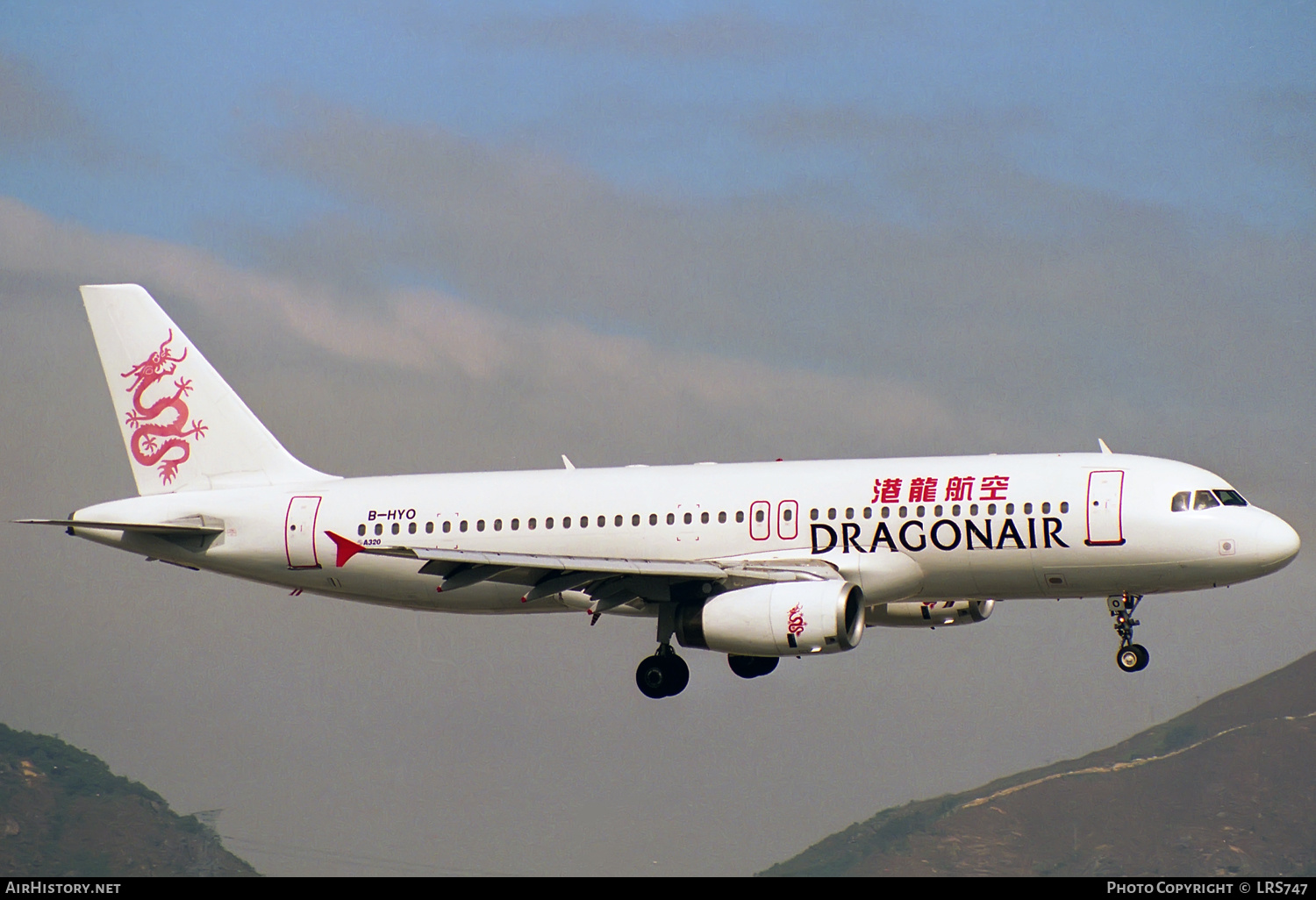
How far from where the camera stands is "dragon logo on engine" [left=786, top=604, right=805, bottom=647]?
33844 mm

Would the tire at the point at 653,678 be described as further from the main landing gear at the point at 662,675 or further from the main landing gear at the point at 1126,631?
the main landing gear at the point at 1126,631

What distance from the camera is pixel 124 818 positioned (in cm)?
16800

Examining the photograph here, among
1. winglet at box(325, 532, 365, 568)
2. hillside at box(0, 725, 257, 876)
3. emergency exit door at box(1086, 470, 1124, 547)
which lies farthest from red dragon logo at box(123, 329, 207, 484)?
hillside at box(0, 725, 257, 876)

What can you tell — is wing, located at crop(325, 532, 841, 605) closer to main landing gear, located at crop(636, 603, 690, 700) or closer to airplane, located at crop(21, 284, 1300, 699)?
airplane, located at crop(21, 284, 1300, 699)

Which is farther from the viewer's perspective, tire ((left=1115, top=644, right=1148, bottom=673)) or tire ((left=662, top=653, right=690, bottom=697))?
tire ((left=662, top=653, right=690, bottom=697))

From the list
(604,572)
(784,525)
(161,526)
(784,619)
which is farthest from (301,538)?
(784,619)

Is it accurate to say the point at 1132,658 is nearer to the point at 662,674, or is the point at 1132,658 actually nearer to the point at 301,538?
the point at 662,674

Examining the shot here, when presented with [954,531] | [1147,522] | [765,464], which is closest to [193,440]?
[765,464]

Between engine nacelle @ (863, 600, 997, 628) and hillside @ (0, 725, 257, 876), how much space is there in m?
132

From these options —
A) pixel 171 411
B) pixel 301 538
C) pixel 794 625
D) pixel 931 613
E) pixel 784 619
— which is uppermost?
pixel 171 411

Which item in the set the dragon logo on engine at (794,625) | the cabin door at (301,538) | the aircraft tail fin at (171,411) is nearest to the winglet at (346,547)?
the cabin door at (301,538)

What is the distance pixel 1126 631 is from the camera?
120 feet

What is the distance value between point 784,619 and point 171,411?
20921mm

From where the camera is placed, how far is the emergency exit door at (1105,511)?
34.8 meters
